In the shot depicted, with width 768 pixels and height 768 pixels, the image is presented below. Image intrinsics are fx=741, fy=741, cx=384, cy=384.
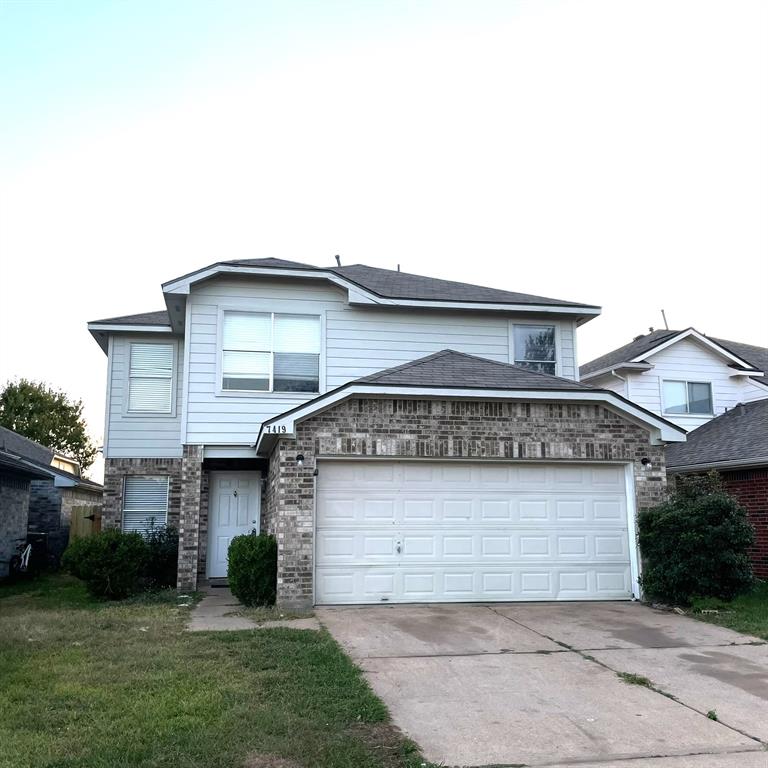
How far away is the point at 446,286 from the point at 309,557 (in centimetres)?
757

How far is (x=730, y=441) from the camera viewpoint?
1623 centimetres

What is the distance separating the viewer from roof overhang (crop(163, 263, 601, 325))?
1399cm

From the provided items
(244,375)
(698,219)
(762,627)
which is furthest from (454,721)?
(698,219)

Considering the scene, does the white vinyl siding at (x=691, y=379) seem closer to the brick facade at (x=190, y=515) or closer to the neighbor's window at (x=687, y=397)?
the neighbor's window at (x=687, y=397)

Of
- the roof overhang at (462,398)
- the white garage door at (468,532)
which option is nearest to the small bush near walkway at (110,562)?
the roof overhang at (462,398)

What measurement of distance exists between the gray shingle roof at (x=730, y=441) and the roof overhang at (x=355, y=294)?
3910mm

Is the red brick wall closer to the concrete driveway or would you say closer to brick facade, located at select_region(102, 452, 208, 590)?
the concrete driveway

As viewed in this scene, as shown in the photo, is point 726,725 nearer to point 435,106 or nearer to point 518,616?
point 518,616

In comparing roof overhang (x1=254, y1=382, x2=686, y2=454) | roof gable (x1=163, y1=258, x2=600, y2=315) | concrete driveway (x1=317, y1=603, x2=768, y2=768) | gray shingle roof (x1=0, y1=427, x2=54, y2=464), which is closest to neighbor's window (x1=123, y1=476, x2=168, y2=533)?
roof overhang (x1=254, y1=382, x2=686, y2=454)

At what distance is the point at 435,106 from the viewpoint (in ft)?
45.3

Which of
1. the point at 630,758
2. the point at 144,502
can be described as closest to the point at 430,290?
the point at 144,502

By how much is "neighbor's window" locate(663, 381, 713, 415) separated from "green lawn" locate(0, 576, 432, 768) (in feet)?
53.2

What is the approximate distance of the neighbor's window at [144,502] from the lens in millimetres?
16016

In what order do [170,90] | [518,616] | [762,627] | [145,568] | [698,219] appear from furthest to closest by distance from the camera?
[698,219]
[145,568]
[170,90]
[518,616]
[762,627]
